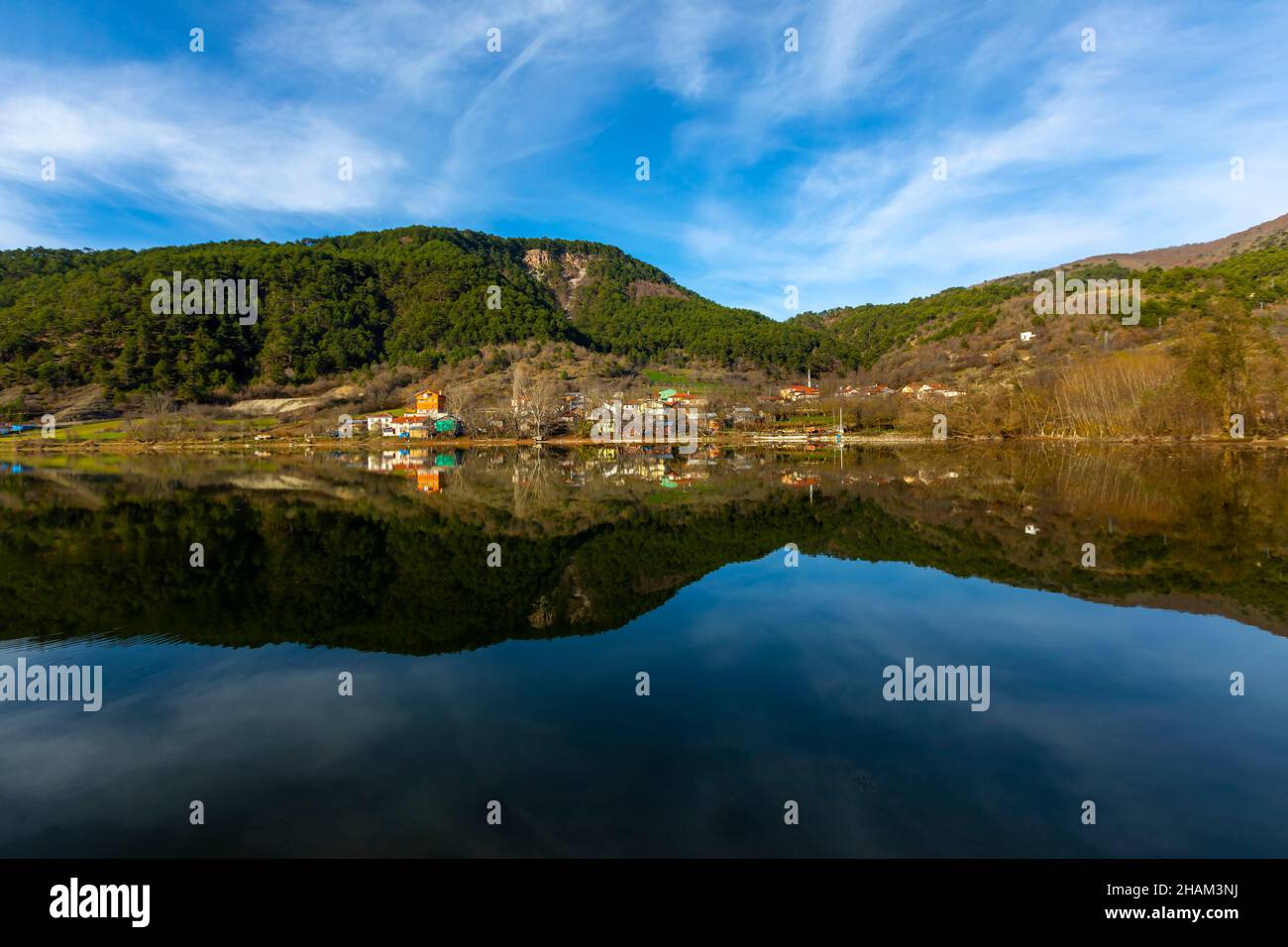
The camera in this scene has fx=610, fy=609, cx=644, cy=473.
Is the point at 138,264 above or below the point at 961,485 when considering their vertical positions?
above

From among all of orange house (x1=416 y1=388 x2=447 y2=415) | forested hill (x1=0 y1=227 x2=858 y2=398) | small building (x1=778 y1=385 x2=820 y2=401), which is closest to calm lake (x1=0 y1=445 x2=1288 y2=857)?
small building (x1=778 y1=385 x2=820 y2=401)

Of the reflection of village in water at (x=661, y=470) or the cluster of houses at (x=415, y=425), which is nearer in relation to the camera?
the reflection of village in water at (x=661, y=470)

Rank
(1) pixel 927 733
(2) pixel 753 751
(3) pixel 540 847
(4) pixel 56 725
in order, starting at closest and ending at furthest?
(3) pixel 540 847, (2) pixel 753 751, (1) pixel 927 733, (4) pixel 56 725

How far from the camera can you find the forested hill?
9181 cm
